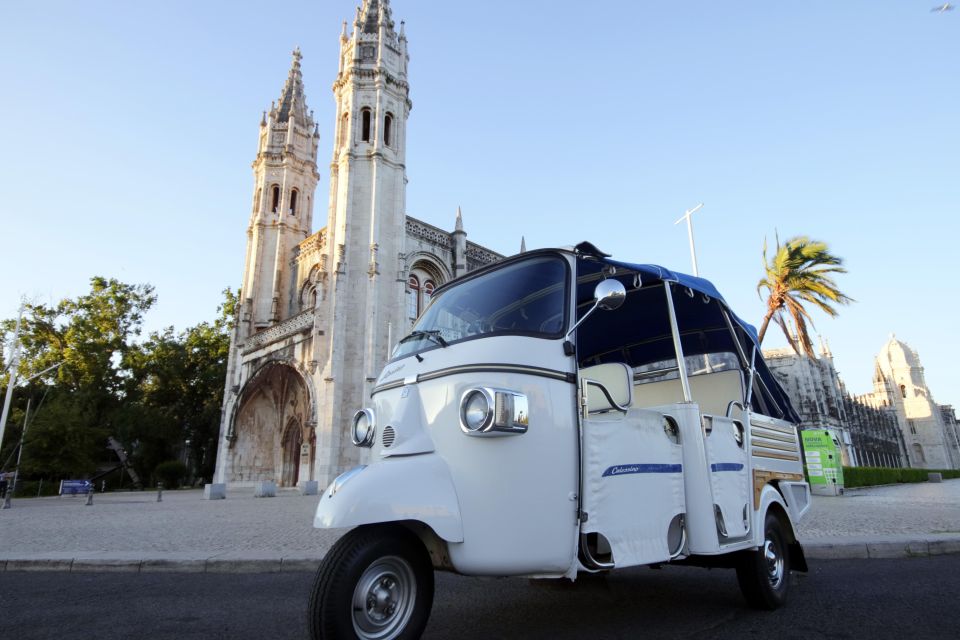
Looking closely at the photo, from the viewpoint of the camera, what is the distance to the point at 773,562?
4172 millimetres

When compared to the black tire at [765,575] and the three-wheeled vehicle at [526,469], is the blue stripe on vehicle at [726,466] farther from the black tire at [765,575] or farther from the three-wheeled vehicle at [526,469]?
the black tire at [765,575]

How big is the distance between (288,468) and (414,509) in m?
26.8

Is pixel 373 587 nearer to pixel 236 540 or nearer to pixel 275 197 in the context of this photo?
pixel 236 540

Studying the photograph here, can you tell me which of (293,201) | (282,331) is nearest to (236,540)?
(282,331)

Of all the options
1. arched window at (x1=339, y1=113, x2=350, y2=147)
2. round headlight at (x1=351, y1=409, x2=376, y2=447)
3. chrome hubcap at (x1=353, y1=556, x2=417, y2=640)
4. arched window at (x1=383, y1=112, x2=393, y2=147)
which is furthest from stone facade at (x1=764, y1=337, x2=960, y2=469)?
chrome hubcap at (x1=353, y1=556, x2=417, y2=640)

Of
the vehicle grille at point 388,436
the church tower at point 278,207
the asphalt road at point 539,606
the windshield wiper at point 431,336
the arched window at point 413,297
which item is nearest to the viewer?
the vehicle grille at point 388,436

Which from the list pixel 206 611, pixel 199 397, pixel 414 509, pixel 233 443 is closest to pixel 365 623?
pixel 414 509

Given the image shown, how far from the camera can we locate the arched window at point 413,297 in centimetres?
2499

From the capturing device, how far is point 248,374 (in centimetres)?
2755

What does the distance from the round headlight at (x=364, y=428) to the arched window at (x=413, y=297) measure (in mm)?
21541

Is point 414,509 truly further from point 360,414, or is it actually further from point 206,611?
point 206,611

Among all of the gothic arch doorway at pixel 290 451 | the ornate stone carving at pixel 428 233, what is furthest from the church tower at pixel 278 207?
the ornate stone carving at pixel 428 233

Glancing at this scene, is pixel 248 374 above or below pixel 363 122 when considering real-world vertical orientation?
below

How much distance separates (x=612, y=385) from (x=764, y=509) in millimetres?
1757
